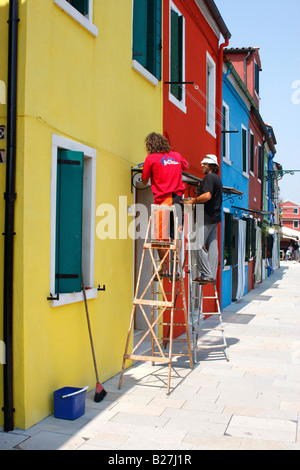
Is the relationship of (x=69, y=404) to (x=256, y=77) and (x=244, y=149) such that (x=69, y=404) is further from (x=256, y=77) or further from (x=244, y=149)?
(x=256, y=77)

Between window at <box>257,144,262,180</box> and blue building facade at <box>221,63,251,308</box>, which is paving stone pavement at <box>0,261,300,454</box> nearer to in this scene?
blue building facade at <box>221,63,251,308</box>

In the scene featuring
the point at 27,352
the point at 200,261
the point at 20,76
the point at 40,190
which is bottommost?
the point at 27,352

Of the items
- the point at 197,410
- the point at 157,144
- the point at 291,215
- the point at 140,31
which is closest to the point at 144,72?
the point at 140,31

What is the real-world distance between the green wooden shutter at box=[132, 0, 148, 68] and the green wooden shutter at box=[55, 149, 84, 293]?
2.78 metres

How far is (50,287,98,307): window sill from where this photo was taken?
5094 millimetres

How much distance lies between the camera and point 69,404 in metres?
4.84

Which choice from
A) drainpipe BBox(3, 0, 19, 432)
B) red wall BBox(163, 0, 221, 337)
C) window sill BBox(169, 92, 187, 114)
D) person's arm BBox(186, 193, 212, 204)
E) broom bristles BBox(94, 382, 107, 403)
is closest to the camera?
drainpipe BBox(3, 0, 19, 432)

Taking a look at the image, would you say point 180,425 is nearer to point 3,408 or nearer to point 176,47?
point 3,408

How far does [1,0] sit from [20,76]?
71cm

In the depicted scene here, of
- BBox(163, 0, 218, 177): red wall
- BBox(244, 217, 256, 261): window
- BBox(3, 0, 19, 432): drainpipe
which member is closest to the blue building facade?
BBox(244, 217, 256, 261): window

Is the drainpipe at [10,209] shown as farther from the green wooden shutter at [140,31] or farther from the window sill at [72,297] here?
the green wooden shutter at [140,31]

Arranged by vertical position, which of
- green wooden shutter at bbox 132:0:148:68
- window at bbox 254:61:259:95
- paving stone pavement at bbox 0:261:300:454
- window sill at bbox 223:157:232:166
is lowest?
paving stone pavement at bbox 0:261:300:454

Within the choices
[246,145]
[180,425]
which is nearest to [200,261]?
[180,425]

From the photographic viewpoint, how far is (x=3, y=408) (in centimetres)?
454
